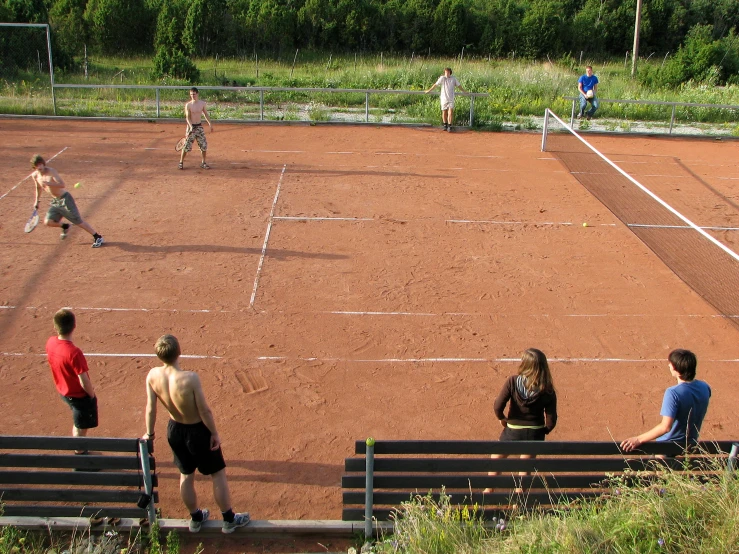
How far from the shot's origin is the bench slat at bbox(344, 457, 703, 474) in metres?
5.52

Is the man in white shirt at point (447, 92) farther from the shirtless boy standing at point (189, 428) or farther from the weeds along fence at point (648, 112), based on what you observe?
the shirtless boy standing at point (189, 428)

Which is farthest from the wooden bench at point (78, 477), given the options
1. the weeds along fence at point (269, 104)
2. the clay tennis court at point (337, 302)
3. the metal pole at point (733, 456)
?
the weeds along fence at point (269, 104)

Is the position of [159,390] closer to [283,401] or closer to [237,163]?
[283,401]

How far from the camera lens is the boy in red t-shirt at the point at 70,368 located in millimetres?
6414

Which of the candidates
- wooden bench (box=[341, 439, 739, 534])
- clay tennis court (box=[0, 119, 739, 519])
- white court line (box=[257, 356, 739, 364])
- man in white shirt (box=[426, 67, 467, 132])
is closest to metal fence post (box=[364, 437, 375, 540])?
wooden bench (box=[341, 439, 739, 534])

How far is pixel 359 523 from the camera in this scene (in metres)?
5.79

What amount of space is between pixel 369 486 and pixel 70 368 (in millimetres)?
2904

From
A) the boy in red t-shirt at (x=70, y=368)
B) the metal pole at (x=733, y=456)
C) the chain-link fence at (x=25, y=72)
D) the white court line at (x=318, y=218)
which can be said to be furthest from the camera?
the chain-link fence at (x=25, y=72)

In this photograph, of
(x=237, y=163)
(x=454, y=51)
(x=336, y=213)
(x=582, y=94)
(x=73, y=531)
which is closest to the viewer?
(x=73, y=531)

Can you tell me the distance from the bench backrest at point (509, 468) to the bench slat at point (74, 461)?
1.66 meters

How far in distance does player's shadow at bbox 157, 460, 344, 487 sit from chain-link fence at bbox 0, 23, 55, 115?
19.3 m

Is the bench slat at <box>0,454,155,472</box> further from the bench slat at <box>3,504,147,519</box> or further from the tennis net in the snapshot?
the tennis net

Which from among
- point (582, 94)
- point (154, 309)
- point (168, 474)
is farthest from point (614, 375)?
point (582, 94)

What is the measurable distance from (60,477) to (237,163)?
42.9ft
